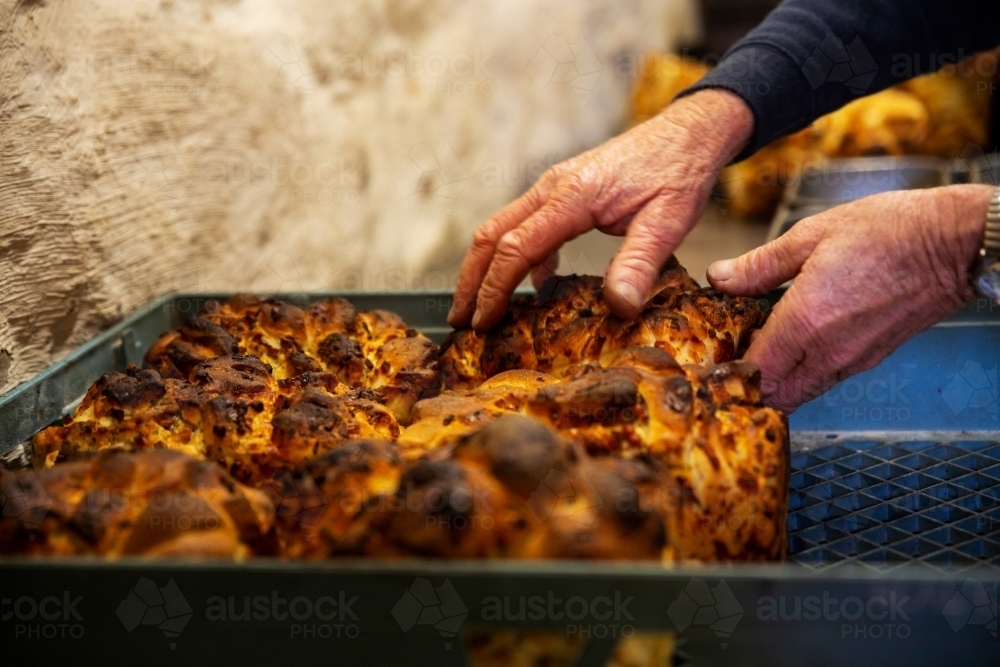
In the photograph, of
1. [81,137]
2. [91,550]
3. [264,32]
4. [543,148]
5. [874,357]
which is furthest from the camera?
[543,148]

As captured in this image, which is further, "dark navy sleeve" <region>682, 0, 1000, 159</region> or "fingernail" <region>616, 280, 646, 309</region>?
"dark navy sleeve" <region>682, 0, 1000, 159</region>

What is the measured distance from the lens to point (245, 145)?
2.33 metres

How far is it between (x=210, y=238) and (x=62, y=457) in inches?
44.1

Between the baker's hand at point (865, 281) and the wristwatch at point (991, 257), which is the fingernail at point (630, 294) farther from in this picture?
the wristwatch at point (991, 257)

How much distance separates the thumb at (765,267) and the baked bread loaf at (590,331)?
27mm

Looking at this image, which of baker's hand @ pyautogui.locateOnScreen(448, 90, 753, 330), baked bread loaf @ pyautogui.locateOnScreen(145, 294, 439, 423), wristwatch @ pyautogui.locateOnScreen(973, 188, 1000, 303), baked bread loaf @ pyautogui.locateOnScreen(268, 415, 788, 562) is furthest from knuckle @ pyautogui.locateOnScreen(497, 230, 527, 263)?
wristwatch @ pyautogui.locateOnScreen(973, 188, 1000, 303)

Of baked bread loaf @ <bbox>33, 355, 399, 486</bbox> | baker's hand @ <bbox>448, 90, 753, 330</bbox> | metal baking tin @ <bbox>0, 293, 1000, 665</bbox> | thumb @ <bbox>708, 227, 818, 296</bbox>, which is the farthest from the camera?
baker's hand @ <bbox>448, 90, 753, 330</bbox>

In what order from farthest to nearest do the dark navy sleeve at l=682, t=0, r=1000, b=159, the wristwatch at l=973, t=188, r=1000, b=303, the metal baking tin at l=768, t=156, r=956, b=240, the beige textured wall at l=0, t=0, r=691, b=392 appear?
the metal baking tin at l=768, t=156, r=956, b=240
the dark navy sleeve at l=682, t=0, r=1000, b=159
the beige textured wall at l=0, t=0, r=691, b=392
the wristwatch at l=973, t=188, r=1000, b=303

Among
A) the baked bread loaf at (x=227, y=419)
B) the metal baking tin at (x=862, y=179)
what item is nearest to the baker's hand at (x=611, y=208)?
the baked bread loaf at (x=227, y=419)

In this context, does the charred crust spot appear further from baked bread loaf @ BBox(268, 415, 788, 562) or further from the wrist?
the wrist

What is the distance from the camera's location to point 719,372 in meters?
1.09

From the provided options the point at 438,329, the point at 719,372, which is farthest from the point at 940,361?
the point at 438,329

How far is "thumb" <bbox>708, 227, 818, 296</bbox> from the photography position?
1304 millimetres

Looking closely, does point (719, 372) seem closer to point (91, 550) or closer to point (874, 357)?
point (874, 357)
